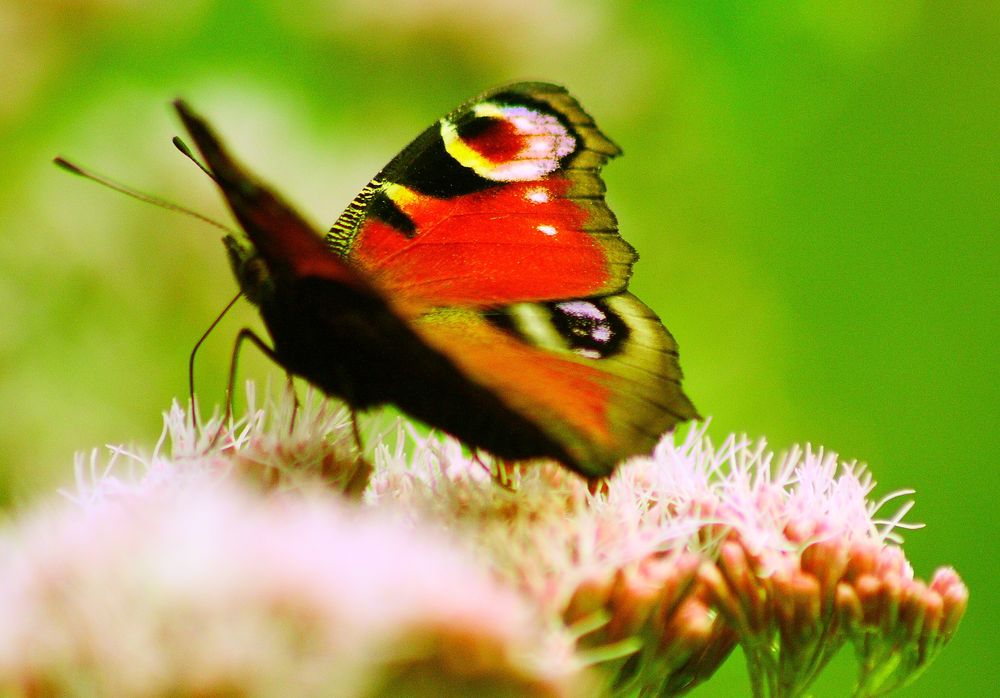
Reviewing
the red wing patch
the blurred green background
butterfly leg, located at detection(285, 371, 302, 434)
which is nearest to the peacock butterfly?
the red wing patch

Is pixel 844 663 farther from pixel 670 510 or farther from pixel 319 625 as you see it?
pixel 319 625

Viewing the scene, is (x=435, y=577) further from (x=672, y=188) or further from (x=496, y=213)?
(x=672, y=188)

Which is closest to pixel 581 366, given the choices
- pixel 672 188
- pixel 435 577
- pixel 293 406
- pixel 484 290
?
pixel 484 290

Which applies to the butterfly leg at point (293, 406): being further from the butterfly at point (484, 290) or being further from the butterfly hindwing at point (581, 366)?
the butterfly hindwing at point (581, 366)

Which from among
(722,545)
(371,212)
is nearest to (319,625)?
(722,545)

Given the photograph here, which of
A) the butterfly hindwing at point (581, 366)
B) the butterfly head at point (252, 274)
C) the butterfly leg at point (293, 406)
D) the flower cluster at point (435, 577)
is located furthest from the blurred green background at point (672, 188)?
the butterfly hindwing at point (581, 366)

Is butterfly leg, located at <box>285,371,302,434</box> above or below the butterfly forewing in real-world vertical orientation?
below

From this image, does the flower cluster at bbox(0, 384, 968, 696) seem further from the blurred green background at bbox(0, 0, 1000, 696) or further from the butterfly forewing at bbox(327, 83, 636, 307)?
the blurred green background at bbox(0, 0, 1000, 696)
